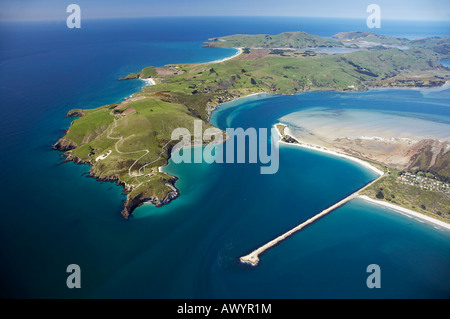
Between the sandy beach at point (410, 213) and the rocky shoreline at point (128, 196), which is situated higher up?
the rocky shoreline at point (128, 196)

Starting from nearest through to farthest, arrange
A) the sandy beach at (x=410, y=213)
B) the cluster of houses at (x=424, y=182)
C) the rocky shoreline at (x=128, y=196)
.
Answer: the rocky shoreline at (x=128, y=196)
the sandy beach at (x=410, y=213)
the cluster of houses at (x=424, y=182)

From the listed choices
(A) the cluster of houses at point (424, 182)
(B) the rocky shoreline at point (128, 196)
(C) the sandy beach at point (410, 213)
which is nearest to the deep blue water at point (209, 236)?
(B) the rocky shoreline at point (128, 196)

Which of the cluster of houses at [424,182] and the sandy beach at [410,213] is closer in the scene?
A: the sandy beach at [410,213]

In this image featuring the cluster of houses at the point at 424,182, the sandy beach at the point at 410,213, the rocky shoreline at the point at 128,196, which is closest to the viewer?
the rocky shoreline at the point at 128,196

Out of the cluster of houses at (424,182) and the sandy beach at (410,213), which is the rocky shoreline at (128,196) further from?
the cluster of houses at (424,182)

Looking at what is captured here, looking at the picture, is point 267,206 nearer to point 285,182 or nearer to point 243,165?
point 285,182

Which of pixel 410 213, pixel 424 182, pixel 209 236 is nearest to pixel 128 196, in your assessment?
pixel 209 236

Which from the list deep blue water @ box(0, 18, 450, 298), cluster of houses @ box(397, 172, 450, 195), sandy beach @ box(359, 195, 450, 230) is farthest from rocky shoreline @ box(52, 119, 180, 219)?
cluster of houses @ box(397, 172, 450, 195)

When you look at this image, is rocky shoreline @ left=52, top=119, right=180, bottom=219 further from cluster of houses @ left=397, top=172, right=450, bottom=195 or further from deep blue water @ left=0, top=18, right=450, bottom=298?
cluster of houses @ left=397, top=172, right=450, bottom=195
